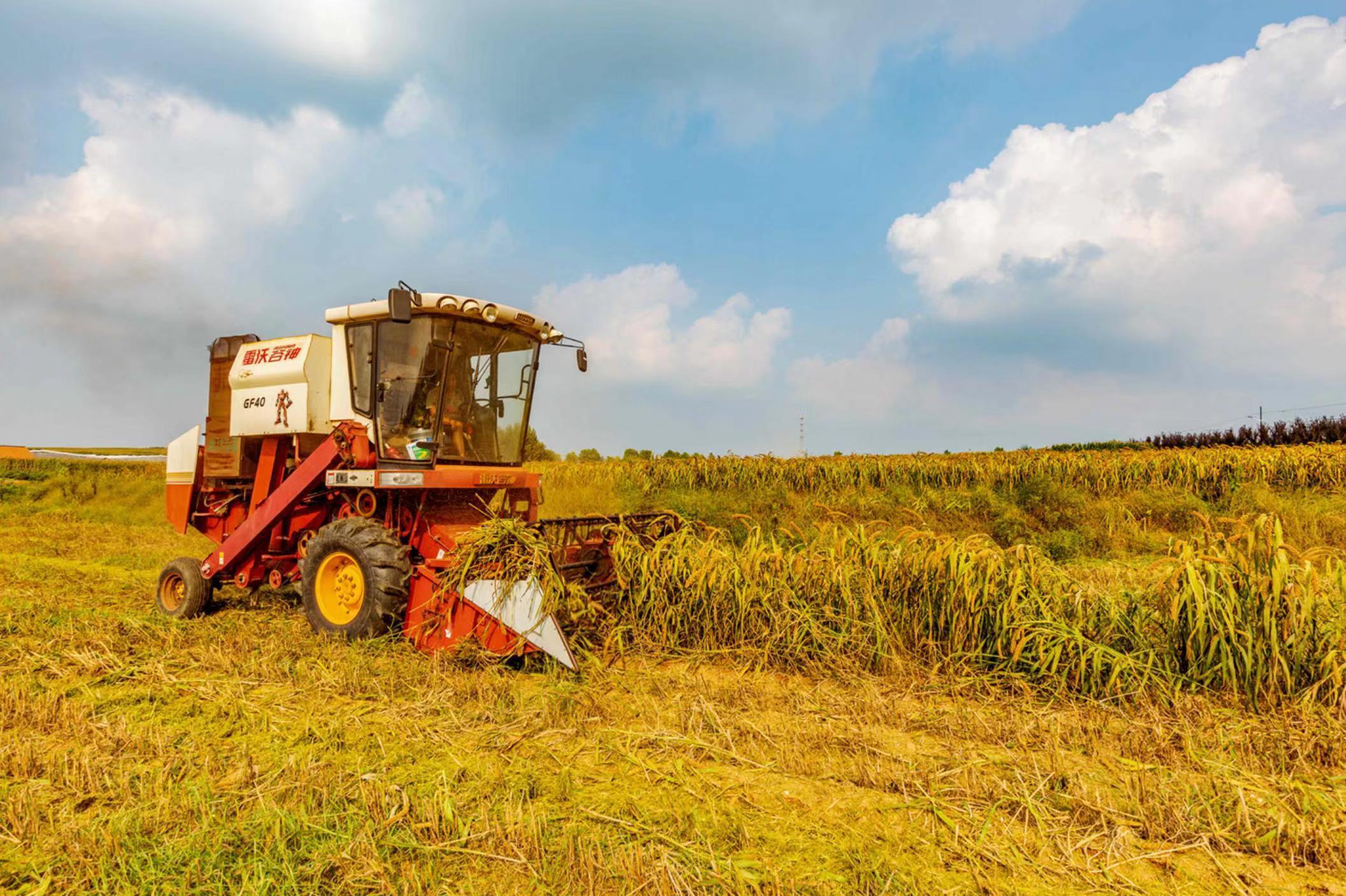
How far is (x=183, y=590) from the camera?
665 cm

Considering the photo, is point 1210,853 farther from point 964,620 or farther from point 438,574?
point 438,574

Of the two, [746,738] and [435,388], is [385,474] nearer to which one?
[435,388]

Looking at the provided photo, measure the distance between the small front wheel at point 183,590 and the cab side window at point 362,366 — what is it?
2.45 metres

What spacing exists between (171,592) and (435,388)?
360 centimetres

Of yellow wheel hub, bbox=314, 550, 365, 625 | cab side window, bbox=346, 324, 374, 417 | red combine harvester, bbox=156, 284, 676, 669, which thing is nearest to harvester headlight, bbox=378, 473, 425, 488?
red combine harvester, bbox=156, 284, 676, 669

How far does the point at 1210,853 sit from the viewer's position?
2363mm

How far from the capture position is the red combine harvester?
4840 mm

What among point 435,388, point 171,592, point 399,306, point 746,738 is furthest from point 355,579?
point 746,738

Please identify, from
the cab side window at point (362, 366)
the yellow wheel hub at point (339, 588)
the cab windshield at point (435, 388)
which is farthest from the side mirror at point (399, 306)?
the yellow wheel hub at point (339, 588)

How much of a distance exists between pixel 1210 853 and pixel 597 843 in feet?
6.66

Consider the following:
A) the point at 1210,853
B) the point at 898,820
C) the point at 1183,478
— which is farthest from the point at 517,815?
the point at 1183,478

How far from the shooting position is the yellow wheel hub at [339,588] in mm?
5160

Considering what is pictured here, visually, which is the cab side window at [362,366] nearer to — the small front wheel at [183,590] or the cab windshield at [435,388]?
the cab windshield at [435,388]

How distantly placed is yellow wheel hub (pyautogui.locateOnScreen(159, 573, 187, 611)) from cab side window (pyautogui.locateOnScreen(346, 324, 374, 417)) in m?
2.74
